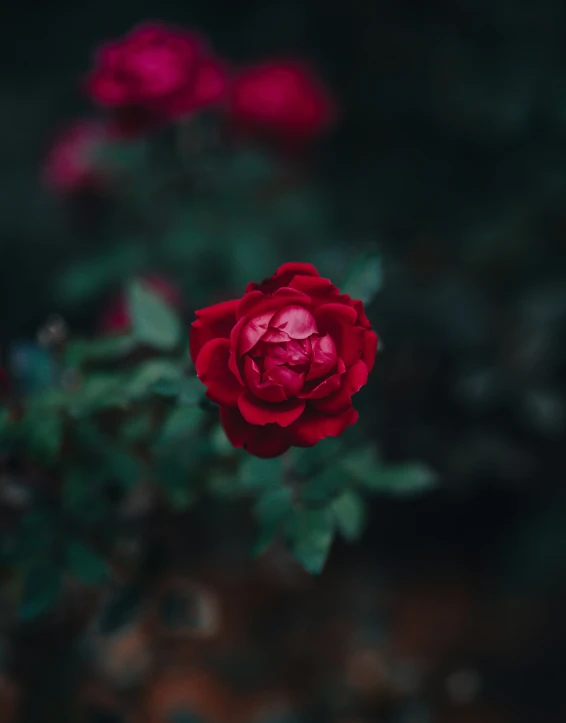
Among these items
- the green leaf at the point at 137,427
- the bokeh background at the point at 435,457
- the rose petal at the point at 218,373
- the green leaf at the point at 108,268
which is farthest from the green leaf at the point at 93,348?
the bokeh background at the point at 435,457

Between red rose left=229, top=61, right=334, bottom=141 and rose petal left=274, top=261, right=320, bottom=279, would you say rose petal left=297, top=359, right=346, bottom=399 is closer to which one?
rose petal left=274, top=261, right=320, bottom=279

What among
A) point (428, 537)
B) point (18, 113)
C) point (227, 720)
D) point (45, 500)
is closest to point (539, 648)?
point (428, 537)

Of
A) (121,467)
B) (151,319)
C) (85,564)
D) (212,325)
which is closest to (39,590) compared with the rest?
(85,564)

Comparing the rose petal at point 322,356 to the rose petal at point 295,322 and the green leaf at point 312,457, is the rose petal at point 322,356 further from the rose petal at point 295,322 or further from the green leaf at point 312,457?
the green leaf at point 312,457

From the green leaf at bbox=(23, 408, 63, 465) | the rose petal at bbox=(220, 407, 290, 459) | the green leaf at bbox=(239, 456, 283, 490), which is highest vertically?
the rose petal at bbox=(220, 407, 290, 459)

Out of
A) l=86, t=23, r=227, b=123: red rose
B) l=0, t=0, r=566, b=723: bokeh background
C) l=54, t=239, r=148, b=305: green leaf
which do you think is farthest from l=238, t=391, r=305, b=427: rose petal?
l=54, t=239, r=148, b=305: green leaf
